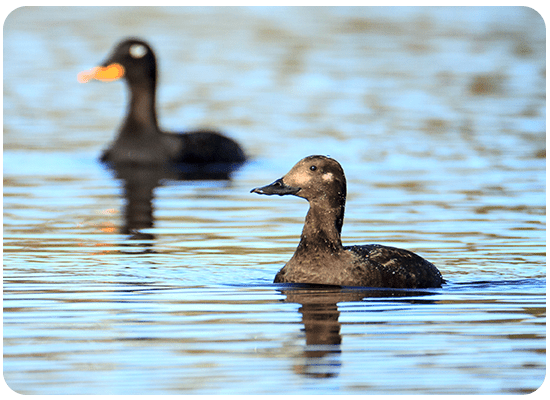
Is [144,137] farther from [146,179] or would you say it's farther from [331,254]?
[331,254]

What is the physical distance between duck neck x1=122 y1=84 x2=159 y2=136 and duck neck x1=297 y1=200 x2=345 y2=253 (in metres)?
9.79

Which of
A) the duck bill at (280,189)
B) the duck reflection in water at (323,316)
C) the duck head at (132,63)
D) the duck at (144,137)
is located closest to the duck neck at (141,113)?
the duck at (144,137)

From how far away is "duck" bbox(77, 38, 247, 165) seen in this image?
19.9m

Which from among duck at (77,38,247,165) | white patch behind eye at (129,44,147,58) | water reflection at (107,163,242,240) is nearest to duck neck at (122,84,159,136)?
duck at (77,38,247,165)

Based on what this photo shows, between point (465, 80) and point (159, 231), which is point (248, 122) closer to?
Result: point (465, 80)

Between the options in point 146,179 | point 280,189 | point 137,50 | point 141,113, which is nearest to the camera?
Answer: point 280,189

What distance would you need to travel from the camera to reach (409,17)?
1779 inches

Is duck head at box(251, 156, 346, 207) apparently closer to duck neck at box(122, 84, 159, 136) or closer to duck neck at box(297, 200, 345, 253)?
duck neck at box(297, 200, 345, 253)

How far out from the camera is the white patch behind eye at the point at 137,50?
68.0ft

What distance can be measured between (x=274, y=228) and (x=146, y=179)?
5112mm

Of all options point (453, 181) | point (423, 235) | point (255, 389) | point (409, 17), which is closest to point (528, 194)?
point (453, 181)

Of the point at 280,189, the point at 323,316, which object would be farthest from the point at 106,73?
the point at 323,316

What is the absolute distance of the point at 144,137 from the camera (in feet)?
66.2

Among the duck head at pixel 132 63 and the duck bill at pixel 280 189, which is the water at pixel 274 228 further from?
the duck head at pixel 132 63
